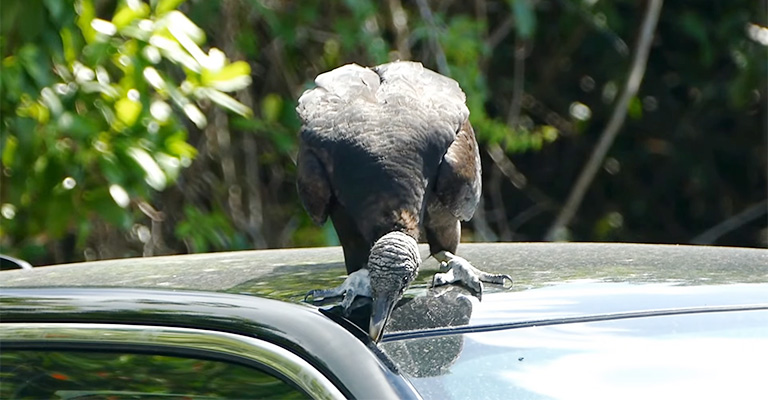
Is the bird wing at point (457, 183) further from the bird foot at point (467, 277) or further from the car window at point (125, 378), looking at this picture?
the car window at point (125, 378)

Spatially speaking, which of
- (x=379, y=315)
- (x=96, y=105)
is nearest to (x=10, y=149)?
(x=96, y=105)

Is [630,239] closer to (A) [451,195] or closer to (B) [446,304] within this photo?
(A) [451,195]

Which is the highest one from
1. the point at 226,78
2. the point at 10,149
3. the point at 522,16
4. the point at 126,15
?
the point at 522,16

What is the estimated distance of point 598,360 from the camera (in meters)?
1.73

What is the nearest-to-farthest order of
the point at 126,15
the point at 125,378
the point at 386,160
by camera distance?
1. the point at 125,378
2. the point at 386,160
3. the point at 126,15

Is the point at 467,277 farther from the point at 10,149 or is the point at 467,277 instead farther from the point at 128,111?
the point at 10,149

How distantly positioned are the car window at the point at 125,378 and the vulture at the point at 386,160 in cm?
79

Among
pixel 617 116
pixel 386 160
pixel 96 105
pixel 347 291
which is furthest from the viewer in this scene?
pixel 617 116

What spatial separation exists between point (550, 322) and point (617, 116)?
4619 mm

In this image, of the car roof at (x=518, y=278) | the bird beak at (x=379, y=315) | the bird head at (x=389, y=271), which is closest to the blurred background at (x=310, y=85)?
the car roof at (x=518, y=278)

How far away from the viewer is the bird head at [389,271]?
1.95 m

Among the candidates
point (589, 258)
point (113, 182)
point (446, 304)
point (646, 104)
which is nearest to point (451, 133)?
point (589, 258)

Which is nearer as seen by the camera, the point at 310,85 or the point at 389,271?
the point at 389,271

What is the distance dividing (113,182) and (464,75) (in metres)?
1.81
